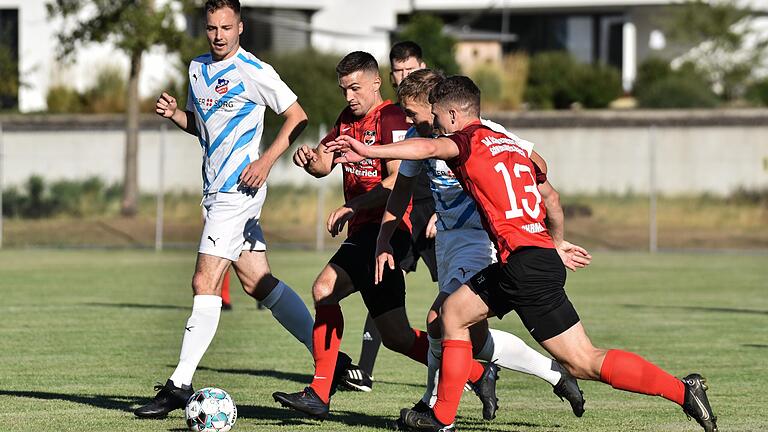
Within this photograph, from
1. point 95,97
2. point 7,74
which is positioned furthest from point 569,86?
point 7,74

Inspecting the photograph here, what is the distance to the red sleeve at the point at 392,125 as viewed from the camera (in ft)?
25.6

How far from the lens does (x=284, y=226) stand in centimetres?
2902

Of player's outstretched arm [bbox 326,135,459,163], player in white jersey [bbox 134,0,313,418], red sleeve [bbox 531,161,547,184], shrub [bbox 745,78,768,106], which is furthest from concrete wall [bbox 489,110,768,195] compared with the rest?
player's outstretched arm [bbox 326,135,459,163]

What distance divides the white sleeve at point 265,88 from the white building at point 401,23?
3733 cm

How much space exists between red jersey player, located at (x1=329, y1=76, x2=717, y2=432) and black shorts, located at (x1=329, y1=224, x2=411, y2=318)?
1.09 meters

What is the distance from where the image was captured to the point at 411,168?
721 cm

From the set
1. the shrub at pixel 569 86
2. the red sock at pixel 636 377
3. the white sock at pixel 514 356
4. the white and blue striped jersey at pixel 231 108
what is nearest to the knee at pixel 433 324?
the white sock at pixel 514 356

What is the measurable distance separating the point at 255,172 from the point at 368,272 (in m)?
0.83

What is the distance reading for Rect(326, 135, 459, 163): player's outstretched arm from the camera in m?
6.18

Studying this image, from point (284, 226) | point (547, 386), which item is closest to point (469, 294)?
point (547, 386)

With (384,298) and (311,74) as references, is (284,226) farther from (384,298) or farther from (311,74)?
(384,298)

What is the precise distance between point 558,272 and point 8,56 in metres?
31.9

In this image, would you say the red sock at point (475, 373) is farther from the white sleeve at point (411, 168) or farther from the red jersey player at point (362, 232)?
the white sleeve at point (411, 168)

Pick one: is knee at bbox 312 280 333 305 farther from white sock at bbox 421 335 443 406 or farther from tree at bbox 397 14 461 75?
tree at bbox 397 14 461 75
